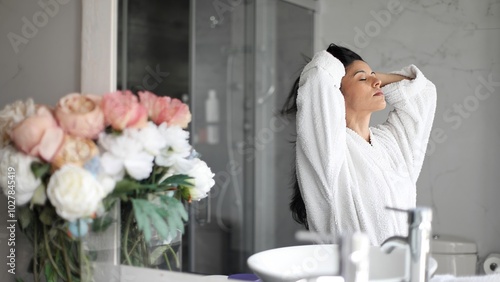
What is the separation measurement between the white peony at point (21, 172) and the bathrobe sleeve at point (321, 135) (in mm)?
570

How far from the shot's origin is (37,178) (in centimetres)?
136

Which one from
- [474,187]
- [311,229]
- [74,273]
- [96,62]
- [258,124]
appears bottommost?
[74,273]

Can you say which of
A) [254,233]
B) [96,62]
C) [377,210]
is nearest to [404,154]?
[377,210]

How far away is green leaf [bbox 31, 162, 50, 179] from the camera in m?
1.36

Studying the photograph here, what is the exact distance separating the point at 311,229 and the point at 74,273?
53cm

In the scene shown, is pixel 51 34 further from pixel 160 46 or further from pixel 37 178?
pixel 37 178

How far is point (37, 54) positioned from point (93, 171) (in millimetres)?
568

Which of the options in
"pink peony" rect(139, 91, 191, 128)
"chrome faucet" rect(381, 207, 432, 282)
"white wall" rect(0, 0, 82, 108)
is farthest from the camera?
→ "white wall" rect(0, 0, 82, 108)

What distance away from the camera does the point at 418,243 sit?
1.23 meters

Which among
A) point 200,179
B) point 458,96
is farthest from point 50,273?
point 458,96

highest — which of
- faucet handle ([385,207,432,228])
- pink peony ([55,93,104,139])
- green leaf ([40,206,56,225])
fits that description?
pink peony ([55,93,104,139])

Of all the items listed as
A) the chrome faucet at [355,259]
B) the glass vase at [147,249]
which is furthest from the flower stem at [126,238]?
the chrome faucet at [355,259]

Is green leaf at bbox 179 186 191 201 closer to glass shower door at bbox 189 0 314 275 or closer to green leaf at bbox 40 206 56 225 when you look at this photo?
glass shower door at bbox 189 0 314 275

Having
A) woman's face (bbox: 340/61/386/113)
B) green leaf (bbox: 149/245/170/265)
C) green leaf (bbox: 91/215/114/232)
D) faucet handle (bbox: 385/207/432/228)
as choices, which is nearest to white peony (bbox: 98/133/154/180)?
green leaf (bbox: 91/215/114/232)
